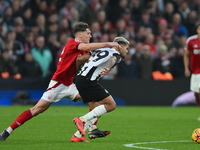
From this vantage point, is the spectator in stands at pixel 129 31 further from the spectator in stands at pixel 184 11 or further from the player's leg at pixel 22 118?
the player's leg at pixel 22 118

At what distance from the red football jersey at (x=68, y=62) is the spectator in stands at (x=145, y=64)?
977cm

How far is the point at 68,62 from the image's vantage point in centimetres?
809

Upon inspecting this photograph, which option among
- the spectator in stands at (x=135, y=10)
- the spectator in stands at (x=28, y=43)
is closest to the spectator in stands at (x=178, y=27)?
the spectator in stands at (x=135, y=10)

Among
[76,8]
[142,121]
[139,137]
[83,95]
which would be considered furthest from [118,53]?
[76,8]

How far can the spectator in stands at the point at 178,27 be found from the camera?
20.2m

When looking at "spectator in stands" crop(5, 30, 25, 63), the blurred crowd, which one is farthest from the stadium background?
"spectator in stands" crop(5, 30, 25, 63)

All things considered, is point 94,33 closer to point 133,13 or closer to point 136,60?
point 136,60

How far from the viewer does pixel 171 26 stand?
2025cm

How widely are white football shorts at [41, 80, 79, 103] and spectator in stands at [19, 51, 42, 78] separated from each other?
26.8 ft

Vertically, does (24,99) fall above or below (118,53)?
below

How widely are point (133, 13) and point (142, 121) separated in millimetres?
9188

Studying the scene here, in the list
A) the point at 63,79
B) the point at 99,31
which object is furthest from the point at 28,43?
the point at 63,79

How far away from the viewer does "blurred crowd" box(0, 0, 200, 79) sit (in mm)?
16734

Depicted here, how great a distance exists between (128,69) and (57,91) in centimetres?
975
